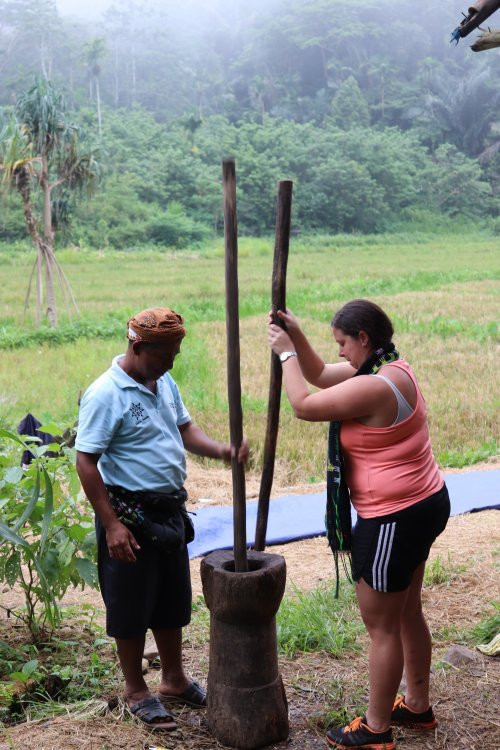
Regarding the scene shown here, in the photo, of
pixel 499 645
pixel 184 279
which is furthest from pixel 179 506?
pixel 184 279

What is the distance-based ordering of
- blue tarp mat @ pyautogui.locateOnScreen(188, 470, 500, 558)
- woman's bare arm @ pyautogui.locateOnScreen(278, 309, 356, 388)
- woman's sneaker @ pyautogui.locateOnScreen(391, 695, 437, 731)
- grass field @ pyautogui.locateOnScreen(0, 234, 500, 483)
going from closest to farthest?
1. woman's bare arm @ pyautogui.locateOnScreen(278, 309, 356, 388)
2. woman's sneaker @ pyautogui.locateOnScreen(391, 695, 437, 731)
3. blue tarp mat @ pyautogui.locateOnScreen(188, 470, 500, 558)
4. grass field @ pyautogui.locateOnScreen(0, 234, 500, 483)

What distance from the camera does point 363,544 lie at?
8.08ft

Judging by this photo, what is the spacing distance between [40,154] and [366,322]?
41.6 ft

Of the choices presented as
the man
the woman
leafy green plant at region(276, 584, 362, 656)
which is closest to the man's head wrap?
the man

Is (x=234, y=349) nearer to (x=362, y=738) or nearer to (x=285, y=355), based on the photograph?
(x=285, y=355)

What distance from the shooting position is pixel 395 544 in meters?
2.42

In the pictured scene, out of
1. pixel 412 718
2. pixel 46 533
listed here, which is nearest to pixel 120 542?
pixel 46 533

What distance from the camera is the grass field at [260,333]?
7.87 metres

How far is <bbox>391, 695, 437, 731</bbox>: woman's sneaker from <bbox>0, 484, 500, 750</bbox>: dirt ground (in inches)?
1.1

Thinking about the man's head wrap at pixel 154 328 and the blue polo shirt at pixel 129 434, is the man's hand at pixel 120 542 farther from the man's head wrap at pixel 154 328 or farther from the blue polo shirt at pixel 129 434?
the man's head wrap at pixel 154 328

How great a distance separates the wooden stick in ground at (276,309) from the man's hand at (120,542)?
0.40 meters

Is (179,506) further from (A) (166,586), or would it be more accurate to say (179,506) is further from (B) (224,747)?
(B) (224,747)

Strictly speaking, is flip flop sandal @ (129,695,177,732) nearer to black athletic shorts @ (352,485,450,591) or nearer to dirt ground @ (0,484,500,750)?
dirt ground @ (0,484,500,750)

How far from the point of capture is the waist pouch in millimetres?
2580
